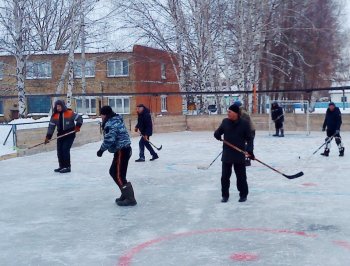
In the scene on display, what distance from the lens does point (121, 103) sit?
32.3m

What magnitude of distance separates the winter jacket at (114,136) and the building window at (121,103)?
25.2 m

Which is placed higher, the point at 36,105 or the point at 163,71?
the point at 163,71

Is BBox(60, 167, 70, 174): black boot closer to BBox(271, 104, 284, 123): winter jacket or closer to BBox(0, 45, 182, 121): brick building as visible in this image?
BBox(271, 104, 284, 123): winter jacket

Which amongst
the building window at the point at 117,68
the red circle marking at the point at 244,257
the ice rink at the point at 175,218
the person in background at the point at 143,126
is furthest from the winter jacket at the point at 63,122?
the building window at the point at 117,68

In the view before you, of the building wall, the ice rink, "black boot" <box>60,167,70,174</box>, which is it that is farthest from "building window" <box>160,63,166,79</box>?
"black boot" <box>60,167,70,174</box>

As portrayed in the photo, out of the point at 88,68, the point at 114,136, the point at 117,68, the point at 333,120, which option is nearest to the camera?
the point at 114,136

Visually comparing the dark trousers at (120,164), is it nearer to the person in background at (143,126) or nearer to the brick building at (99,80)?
the person in background at (143,126)

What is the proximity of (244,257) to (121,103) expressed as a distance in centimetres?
2811

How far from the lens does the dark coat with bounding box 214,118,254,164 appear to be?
6.87 metres

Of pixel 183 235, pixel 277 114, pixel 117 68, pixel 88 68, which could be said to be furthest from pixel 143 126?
pixel 117 68

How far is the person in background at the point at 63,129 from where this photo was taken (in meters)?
10.2

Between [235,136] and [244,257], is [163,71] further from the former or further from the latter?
[244,257]

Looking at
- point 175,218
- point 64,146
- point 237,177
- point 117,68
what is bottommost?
point 175,218

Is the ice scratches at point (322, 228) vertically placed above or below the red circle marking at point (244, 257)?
below
